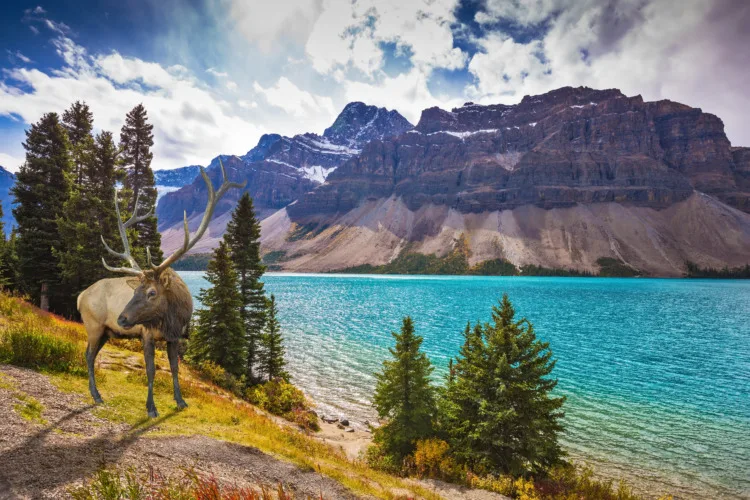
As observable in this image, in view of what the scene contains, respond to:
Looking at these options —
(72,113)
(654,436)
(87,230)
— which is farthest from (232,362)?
(72,113)

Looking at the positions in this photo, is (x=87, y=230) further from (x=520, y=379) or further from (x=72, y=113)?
(x=520, y=379)

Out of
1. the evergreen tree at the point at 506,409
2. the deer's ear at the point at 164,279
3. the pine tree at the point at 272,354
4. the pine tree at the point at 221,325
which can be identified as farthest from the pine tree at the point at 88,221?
the evergreen tree at the point at 506,409

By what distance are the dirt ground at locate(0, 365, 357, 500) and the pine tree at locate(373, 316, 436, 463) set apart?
24.5 feet

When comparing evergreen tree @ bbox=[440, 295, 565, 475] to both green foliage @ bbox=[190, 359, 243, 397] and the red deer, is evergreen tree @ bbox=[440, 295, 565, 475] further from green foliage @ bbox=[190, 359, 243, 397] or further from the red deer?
green foliage @ bbox=[190, 359, 243, 397]

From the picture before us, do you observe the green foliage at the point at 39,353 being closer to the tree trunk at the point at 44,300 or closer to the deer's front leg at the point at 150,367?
the deer's front leg at the point at 150,367

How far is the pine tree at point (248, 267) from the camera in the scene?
2617 cm

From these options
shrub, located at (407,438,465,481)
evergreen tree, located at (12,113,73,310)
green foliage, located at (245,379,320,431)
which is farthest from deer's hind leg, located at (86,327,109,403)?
evergreen tree, located at (12,113,73,310)

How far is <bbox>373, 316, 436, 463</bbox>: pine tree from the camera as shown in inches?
599

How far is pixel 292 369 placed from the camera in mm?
32531

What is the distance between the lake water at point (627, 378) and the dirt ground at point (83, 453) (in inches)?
654

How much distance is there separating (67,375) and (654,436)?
2851 cm

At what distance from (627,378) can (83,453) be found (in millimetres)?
39686

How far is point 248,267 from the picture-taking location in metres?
26.2

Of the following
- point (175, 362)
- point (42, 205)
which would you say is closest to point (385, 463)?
point (175, 362)
